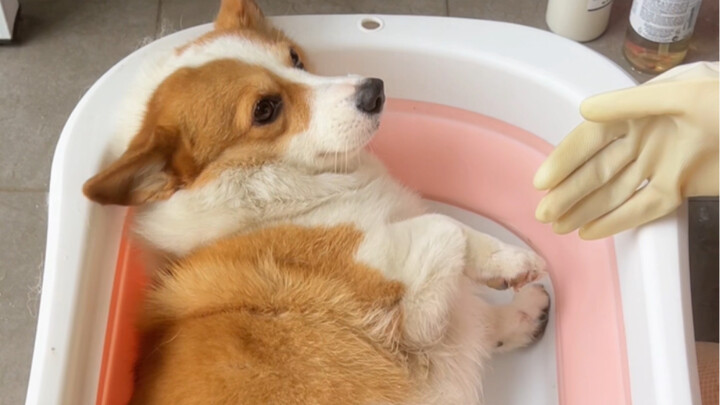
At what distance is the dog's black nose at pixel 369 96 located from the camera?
116cm

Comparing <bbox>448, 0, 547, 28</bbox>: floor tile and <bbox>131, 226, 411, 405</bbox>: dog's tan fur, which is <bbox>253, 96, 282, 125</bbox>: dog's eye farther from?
<bbox>448, 0, 547, 28</bbox>: floor tile

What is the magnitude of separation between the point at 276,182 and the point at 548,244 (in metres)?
0.60

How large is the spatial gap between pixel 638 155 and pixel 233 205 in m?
0.58

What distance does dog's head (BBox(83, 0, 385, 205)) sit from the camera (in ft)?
3.67

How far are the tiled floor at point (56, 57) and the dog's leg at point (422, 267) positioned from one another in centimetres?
78

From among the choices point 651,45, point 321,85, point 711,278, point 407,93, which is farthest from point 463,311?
point 651,45

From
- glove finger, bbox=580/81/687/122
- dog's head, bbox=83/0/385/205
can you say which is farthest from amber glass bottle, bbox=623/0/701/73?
dog's head, bbox=83/0/385/205

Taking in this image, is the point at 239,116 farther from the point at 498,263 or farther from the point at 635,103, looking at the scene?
the point at 635,103

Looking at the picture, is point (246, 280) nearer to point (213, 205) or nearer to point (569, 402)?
point (213, 205)

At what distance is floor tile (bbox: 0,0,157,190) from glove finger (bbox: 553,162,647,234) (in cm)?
120

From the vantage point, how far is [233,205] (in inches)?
45.3

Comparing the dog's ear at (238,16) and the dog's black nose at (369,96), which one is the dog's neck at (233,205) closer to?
the dog's black nose at (369,96)

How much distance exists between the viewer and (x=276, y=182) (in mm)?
1162

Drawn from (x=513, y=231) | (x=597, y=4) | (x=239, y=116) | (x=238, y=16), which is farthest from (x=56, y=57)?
(x=597, y=4)
